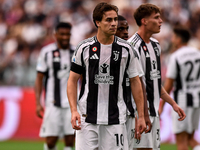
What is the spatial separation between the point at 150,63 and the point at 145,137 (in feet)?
3.10

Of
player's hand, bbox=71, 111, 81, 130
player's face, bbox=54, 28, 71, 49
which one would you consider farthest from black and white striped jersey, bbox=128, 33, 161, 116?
player's face, bbox=54, 28, 71, 49

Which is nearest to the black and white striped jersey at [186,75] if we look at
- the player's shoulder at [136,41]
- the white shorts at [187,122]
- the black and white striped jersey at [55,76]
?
the white shorts at [187,122]

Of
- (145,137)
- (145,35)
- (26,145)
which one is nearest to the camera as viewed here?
(145,137)

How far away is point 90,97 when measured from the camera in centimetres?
462

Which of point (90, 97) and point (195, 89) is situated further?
point (195, 89)

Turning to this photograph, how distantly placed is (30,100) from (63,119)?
4043 millimetres

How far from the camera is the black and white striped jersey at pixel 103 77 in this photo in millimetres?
4586

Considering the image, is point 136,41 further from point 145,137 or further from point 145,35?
point 145,137

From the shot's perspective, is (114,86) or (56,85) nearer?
(114,86)

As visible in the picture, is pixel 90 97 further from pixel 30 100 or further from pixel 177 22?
pixel 177 22

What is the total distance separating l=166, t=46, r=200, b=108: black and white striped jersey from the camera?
7.43m

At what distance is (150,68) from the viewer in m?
5.35

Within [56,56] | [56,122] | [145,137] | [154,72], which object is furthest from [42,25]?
[145,137]

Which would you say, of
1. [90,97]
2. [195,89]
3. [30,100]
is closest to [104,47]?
[90,97]
